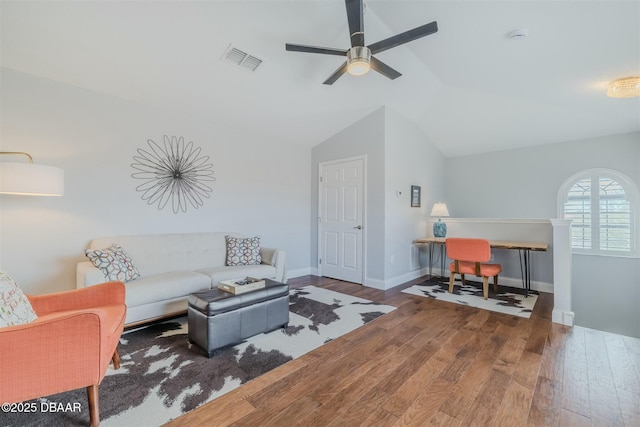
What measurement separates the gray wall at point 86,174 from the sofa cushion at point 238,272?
0.85m

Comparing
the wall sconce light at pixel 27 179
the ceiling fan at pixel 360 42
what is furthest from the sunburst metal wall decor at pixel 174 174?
the ceiling fan at pixel 360 42

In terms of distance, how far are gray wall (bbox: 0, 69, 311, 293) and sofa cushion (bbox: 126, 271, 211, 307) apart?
2.78 ft

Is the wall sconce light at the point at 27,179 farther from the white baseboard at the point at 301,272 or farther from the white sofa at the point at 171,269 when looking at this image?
the white baseboard at the point at 301,272

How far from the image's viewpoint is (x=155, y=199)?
3.62m

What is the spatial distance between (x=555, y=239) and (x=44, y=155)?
5.45 meters

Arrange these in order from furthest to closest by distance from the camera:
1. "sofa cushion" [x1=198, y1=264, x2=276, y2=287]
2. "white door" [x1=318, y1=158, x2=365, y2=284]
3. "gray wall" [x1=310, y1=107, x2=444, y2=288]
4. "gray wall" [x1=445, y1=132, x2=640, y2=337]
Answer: "white door" [x1=318, y1=158, x2=365, y2=284] → "gray wall" [x1=310, y1=107, x2=444, y2=288] → "gray wall" [x1=445, y1=132, x2=640, y2=337] → "sofa cushion" [x1=198, y1=264, x2=276, y2=287]

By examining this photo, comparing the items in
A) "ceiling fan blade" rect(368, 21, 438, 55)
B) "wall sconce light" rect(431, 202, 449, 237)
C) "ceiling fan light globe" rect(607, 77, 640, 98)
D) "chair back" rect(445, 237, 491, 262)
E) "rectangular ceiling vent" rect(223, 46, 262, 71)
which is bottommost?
"chair back" rect(445, 237, 491, 262)

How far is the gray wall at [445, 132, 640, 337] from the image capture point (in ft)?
13.8

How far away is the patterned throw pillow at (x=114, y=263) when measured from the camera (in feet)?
8.88

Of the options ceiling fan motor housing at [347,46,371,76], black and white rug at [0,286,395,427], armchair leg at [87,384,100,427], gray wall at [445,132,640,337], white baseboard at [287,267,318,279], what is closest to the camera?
armchair leg at [87,384,100,427]

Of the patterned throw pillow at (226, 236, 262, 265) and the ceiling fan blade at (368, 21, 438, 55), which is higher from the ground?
the ceiling fan blade at (368, 21, 438, 55)

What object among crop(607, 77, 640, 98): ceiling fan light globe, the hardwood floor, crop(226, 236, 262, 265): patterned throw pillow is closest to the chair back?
the hardwood floor

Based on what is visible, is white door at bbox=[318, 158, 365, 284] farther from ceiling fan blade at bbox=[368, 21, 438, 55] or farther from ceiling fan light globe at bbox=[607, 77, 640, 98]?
ceiling fan light globe at bbox=[607, 77, 640, 98]

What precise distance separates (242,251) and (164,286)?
3.88 ft
